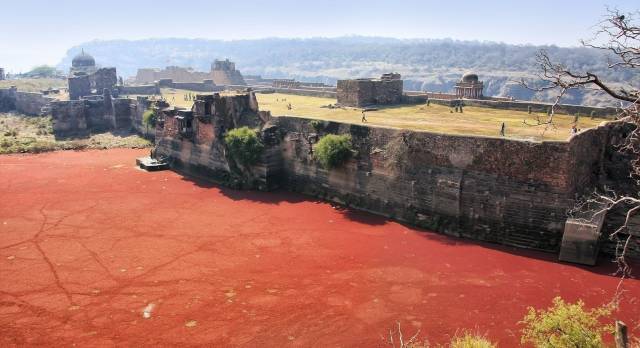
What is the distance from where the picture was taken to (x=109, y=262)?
1595 centimetres

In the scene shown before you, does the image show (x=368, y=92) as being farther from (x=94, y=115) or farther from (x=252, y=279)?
(x=94, y=115)

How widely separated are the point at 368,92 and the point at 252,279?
19.5 m

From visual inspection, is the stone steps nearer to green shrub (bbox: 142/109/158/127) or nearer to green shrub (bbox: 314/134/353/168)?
green shrub (bbox: 314/134/353/168)

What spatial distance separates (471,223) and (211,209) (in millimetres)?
11489

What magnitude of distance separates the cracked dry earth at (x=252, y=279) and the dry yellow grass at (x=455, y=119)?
4.93 metres

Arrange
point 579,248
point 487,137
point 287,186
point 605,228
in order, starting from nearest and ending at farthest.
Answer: point 579,248
point 605,228
point 487,137
point 287,186

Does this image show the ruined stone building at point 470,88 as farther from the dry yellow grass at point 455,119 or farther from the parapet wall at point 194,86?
the parapet wall at point 194,86

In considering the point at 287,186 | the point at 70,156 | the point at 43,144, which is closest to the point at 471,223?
the point at 287,186

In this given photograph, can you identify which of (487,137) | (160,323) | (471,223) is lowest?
(160,323)

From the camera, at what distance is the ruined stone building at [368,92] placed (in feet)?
102

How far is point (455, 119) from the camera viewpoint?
24562 mm

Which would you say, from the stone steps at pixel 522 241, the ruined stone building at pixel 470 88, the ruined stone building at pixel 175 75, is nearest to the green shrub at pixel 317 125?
the stone steps at pixel 522 241

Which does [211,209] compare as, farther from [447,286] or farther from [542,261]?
[542,261]

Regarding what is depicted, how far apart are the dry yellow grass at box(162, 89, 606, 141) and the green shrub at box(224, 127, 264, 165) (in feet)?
12.2
